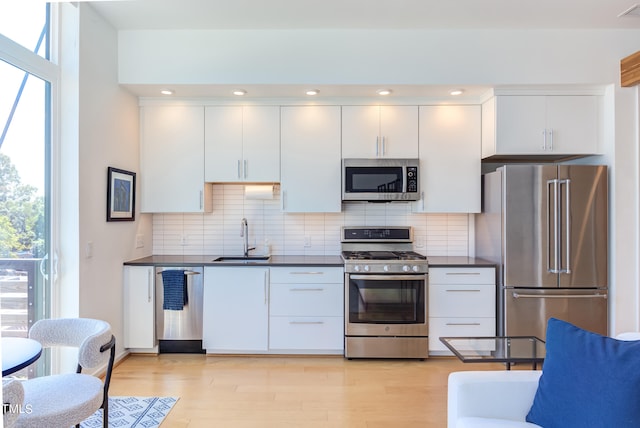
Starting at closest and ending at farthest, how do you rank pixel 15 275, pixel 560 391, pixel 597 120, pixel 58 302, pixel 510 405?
pixel 560 391
pixel 510 405
pixel 15 275
pixel 58 302
pixel 597 120

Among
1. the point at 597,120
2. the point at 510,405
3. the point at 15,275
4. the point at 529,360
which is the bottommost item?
the point at 510,405

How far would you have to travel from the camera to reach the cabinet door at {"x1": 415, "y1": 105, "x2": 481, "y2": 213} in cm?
363

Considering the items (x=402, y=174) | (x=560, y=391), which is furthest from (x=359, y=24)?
(x=560, y=391)

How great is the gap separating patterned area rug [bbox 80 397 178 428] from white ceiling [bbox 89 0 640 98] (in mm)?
2477

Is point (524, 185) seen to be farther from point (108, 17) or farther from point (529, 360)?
point (108, 17)

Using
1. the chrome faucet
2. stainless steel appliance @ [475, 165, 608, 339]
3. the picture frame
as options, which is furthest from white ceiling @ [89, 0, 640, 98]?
the chrome faucet

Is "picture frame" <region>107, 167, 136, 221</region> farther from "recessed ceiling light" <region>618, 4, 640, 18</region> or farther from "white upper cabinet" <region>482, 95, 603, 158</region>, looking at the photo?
"recessed ceiling light" <region>618, 4, 640, 18</region>

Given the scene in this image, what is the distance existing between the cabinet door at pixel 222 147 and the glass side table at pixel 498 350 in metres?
2.43

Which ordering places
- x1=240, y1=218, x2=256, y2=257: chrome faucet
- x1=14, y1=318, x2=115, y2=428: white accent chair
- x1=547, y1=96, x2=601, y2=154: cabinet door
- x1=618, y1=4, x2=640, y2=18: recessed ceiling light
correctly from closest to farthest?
1. x1=14, y1=318, x2=115, y2=428: white accent chair
2. x1=618, y1=4, x2=640, y2=18: recessed ceiling light
3. x1=547, y1=96, x2=601, y2=154: cabinet door
4. x1=240, y1=218, x2=256, y2=257: chrome faucet

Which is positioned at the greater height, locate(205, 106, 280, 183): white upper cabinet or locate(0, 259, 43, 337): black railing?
locate(205, 106, 280, 183): white upper cabinet

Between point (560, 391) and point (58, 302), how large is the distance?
121 inches

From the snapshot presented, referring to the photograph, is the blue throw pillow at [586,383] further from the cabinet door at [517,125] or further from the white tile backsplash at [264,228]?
the white tile backsplash at [264,228]

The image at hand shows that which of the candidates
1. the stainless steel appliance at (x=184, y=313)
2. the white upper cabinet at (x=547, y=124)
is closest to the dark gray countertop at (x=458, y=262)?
the white upper cabinet at (x=547, y=124)

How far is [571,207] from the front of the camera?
3.15 meters
